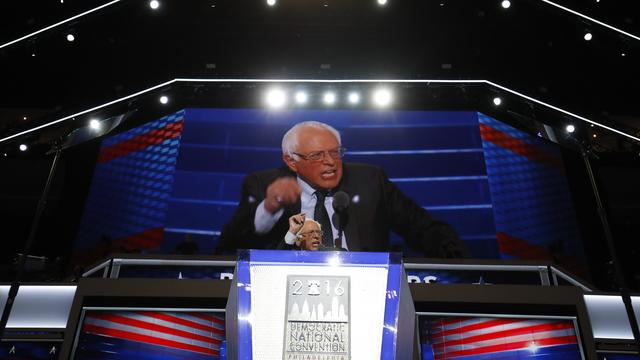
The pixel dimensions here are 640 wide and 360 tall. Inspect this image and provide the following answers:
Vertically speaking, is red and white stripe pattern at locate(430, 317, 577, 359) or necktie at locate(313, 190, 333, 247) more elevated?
necktie at locate(313, 190, 333, 247)

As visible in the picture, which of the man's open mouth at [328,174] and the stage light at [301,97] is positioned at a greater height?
the stage light at [301,97]

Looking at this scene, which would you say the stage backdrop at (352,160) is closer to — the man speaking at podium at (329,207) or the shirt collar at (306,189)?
the man speaking at podium at (329,207)

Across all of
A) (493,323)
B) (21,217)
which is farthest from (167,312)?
(21,217)

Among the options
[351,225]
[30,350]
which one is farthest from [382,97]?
[30,350]

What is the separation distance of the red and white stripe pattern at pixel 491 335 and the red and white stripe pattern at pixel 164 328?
76.7 inches

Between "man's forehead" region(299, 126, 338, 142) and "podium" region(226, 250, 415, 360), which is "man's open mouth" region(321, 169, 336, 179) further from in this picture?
"podium" region(226, 250, 415, 360)

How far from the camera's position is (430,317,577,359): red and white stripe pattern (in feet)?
16.2

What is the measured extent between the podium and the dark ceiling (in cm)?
785

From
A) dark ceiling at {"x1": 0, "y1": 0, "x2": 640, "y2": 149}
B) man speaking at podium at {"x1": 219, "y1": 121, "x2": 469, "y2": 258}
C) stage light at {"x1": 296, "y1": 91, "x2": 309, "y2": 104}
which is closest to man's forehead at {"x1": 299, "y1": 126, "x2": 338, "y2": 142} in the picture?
man speaking at podium at {"x1": 219, "y1": 121, "x2": 469, "y2": 258}

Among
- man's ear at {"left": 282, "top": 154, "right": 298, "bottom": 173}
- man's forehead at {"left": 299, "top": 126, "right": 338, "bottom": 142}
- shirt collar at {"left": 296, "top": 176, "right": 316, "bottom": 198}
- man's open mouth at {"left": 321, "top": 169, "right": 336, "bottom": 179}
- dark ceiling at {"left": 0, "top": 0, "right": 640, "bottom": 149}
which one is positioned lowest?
shirt collar at {"left": 296, "top": 176, "right": 316, "bottom": 198}

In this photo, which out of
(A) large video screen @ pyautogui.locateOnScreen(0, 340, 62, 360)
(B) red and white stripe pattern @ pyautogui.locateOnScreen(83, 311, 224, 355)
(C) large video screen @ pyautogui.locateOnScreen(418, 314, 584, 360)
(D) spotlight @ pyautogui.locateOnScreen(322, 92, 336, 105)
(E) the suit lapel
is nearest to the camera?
(C) large video screen @ pyautogui.locateOnScreen(418, 314, 584, 360)

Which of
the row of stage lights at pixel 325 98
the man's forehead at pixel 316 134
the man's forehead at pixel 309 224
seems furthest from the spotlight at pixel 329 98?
the man's forehead at pixel 309 224

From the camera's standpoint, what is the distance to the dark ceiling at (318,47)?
29.7 ft

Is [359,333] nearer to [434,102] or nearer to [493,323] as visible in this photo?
[493,323]
